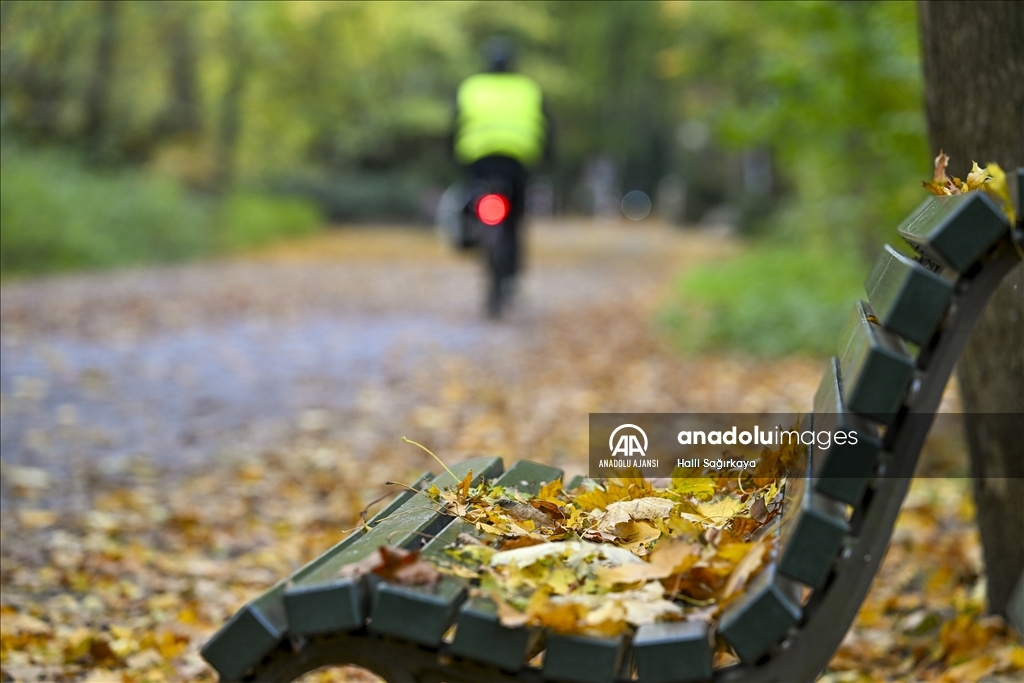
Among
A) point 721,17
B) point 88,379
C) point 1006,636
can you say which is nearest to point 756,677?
point 1006,636

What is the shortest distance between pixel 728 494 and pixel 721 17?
13820mm

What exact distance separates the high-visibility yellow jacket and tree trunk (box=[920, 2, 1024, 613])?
6.65 meters

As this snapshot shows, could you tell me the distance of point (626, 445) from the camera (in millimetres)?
3006

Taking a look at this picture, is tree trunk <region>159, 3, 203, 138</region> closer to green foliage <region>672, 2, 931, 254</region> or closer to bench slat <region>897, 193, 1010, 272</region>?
green foliage <region>672, 2, 931, 254</region>

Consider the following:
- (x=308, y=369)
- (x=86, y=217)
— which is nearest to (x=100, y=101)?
(x=86, y=217)

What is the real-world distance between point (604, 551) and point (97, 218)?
628 inches

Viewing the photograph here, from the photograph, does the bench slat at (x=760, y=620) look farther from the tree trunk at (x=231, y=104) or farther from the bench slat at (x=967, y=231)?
the tree trunk at (x=231, y=104)

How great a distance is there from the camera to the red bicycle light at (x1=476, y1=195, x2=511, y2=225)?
33.4 ft

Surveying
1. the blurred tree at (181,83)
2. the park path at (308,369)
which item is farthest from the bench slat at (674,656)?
the blurred tree at (181,83)

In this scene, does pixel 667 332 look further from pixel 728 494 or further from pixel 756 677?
pixel 756 677

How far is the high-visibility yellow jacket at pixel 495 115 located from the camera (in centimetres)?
995

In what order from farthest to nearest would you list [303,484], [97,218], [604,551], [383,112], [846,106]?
[383,112], [97,218], [846,106], [303,484], [604,551]

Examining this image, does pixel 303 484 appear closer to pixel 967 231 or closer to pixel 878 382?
pixel 878 382

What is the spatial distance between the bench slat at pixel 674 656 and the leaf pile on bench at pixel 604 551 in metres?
0.07
